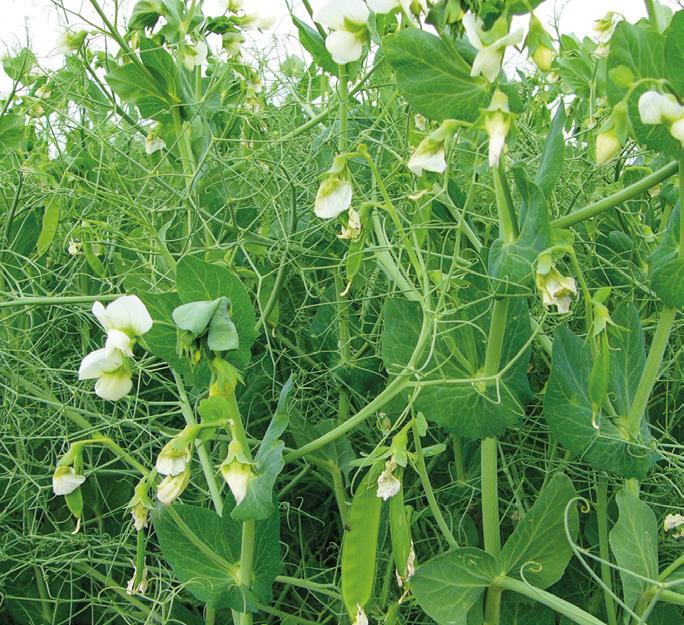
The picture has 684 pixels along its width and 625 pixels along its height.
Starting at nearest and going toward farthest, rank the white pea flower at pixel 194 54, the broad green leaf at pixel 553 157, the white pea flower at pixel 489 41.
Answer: the white pea flower at pixel 489 41 → the broad green leaf at pixel 553 157 → the white pea flower at pixel 194 54

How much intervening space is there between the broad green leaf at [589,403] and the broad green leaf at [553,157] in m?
0.14

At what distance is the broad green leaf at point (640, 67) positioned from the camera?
70cm

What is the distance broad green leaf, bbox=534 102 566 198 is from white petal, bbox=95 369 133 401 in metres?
0.40

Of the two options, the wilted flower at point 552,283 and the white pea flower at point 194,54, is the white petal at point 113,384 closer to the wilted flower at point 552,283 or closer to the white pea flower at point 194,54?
the wilted flower at point 552,283

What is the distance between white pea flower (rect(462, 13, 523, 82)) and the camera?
25.1 inches

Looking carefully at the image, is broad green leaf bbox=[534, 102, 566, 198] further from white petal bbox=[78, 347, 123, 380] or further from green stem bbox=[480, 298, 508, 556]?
white petal bbox=[78, 347, 123, 380]

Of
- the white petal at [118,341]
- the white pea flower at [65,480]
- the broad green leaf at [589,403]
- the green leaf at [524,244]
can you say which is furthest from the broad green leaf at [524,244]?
the white pea flower at [65,480]

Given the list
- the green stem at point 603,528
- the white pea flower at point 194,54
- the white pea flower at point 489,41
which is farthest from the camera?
the white pea flower at point 194,54

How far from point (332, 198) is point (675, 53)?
0.30m

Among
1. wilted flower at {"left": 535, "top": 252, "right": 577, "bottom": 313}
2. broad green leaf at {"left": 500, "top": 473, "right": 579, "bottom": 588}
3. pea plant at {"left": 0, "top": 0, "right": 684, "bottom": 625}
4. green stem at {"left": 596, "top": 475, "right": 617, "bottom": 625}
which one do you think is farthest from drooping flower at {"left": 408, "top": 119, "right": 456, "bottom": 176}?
green stem at {"left": 596, "top": 475, "right": 617, "bottom": 625}

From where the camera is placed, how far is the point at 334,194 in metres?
0.72

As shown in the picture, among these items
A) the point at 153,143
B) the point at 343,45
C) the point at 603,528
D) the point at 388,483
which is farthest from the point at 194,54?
the point at 603,528

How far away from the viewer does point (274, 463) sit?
72 cm

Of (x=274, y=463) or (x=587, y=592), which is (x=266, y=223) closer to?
(x=274, y=463)
